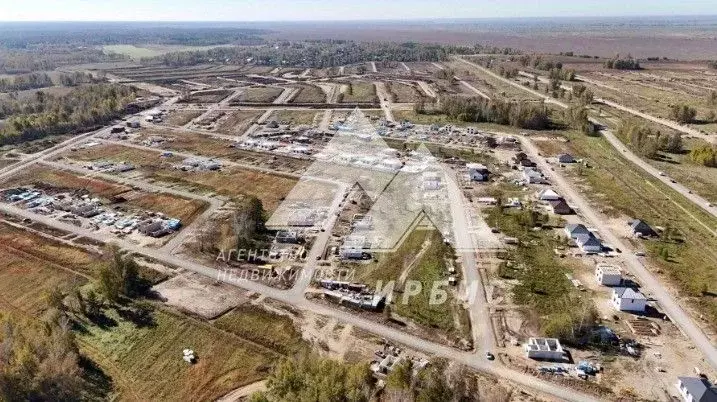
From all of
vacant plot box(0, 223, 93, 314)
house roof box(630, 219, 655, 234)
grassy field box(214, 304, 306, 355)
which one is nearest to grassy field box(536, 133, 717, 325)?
house roof box(630, 219, 655, 234)

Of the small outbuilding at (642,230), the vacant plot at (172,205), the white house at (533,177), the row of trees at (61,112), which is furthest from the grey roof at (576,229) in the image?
the row of trees at (61,112)

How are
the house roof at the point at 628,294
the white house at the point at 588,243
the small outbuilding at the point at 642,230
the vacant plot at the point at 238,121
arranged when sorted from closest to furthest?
1. the house roof at the point at 628,294
2. the white house at the point at 588,243
3. the small outbuilding at the point at 642,230
4. the vacant plot at the point at 238,121

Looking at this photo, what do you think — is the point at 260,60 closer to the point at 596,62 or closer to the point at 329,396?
the point at 596,62

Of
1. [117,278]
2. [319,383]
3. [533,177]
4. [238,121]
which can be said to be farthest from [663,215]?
[238,121]

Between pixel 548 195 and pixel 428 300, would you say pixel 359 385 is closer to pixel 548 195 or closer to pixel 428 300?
pixel 428 300

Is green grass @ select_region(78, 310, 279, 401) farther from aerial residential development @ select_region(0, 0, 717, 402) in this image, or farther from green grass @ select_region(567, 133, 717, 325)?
green grass @ select_region(567, 133, 717, 325)

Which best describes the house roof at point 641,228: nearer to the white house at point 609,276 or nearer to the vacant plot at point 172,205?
the white house at point 609,276
